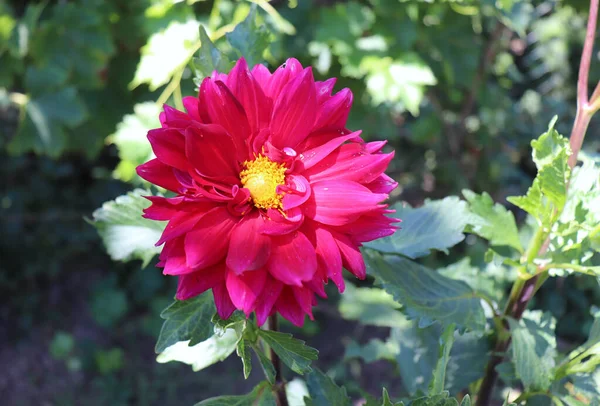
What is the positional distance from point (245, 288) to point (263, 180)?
0.14 meters

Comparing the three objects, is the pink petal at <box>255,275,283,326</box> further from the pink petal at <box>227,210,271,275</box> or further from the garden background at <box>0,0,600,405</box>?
the garden background at <box>0,0,600,405</box>

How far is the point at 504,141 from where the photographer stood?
6.42 feet

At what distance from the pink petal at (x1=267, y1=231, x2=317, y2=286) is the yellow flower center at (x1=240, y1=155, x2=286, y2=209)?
67mm

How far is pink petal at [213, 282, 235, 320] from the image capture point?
579mm

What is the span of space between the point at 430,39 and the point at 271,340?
1.17m

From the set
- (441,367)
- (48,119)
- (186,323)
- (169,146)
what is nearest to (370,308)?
(441,367)

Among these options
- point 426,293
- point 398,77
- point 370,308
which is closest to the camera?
point 426,293

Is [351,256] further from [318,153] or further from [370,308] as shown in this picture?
[370,308]

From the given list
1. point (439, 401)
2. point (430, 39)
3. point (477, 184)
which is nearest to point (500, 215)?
point (439, 401)

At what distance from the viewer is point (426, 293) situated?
82 cm

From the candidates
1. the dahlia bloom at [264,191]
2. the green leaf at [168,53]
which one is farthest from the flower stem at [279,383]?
the green leaf at [168,53]

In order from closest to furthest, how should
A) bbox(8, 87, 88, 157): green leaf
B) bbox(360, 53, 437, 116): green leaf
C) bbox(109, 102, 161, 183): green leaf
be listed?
bbox(109, 102, 161, 183): green leaf
bbox(360, 53, 437, 116): green leaf
bbox(8, 87, 88, 157): green leaf

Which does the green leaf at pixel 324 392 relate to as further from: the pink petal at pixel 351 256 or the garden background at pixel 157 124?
the garden background at pixel 157 124

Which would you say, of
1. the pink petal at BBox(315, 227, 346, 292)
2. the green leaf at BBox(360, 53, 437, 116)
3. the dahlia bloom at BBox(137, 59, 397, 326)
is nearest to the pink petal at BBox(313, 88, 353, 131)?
the dahlia bloom at BBox(137, 59, 397, 326)
